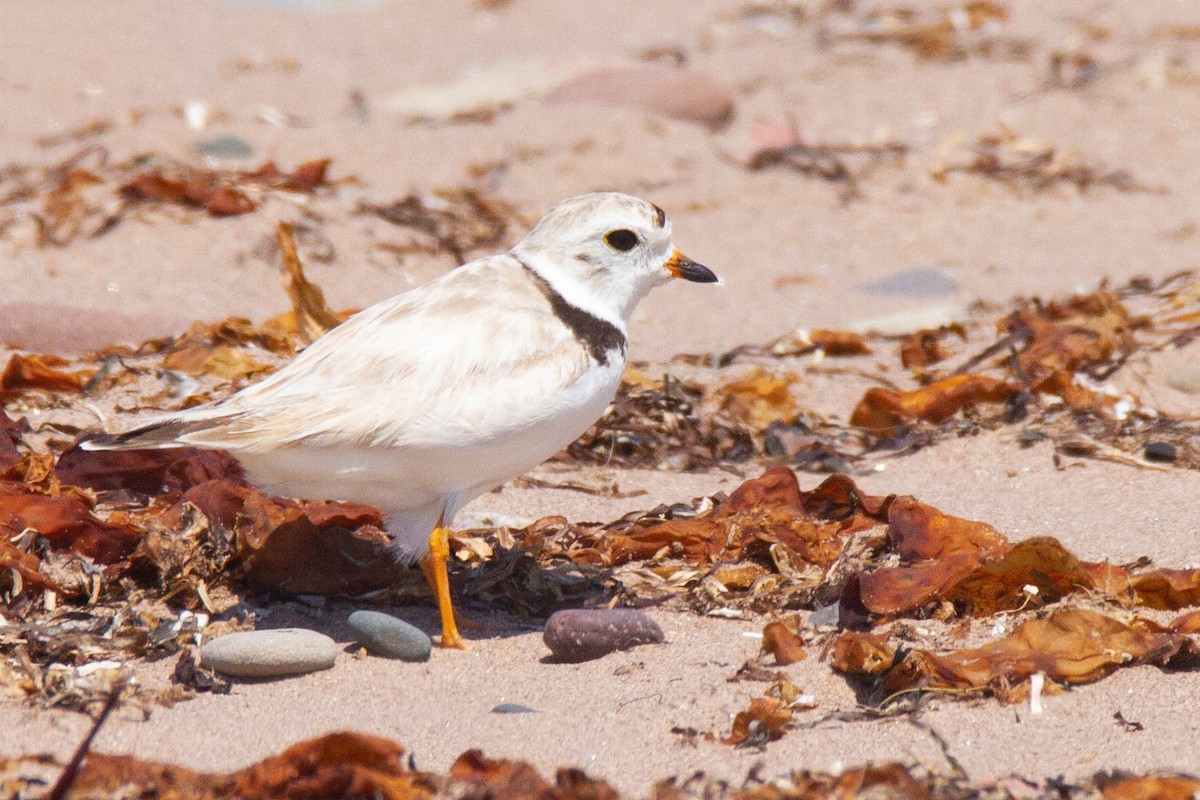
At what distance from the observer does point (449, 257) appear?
6.68m

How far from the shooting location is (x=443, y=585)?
354 centimetres

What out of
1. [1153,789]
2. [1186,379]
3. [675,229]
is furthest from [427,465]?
[675,229]

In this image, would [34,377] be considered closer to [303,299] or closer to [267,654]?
[303,299]

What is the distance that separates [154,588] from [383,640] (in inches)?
25.3

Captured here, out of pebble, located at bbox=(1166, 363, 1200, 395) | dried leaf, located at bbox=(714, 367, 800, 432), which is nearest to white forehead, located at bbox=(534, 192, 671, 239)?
dried leaf, located at bbox=(714, 367, 800, 432)

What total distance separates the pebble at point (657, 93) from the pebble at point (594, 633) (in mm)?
5652

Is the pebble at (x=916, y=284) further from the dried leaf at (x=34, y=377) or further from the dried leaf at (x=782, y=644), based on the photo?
the dried leaf at (x=782, y=644)

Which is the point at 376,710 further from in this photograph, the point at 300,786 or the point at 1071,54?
the point at 1071,54

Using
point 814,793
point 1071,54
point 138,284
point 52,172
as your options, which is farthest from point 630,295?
point 1071,54

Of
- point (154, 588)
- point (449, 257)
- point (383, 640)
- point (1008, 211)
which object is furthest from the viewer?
point (1008, 211)

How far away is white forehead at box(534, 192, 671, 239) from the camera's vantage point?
3.74m

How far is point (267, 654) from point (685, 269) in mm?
1496

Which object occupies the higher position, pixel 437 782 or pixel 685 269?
pixel 685 269

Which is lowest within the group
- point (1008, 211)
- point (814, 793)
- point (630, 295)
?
point (1008, 211)
